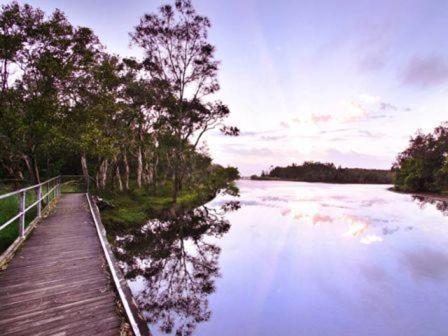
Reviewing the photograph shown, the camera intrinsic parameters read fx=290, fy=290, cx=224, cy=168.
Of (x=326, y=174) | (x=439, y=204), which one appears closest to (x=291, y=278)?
(x=439, y=204)

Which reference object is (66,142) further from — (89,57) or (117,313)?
(117,313)

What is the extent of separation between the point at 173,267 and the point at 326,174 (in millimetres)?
87605

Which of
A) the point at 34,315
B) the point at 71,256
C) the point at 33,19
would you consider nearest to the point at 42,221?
the point at 71,256

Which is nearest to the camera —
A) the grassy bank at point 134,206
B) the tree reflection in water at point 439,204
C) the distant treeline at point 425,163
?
the grassy bank at point 134,206

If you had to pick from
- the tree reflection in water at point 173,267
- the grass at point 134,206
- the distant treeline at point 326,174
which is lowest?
the tree reflection in water at point 173,267

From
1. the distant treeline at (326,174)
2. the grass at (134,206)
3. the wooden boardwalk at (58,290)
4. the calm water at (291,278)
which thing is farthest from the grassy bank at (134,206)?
the distant treeline at (326,174)

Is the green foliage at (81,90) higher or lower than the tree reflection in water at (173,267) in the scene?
higher

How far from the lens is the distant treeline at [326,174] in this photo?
86250mm

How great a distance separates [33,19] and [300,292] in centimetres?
1531

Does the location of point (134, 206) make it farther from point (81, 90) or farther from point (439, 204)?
point (439, 204)

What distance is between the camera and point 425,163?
42812 millimetres

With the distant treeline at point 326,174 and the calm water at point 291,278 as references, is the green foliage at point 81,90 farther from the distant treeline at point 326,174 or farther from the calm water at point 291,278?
the distant treeline at point 326,174

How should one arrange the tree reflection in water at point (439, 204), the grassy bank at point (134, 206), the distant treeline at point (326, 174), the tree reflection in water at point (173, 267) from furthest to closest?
the distant treeline at point (326, 174)
the tree reflection in water at point (439, 204)
the grassy bank at point (134, 206)
the tree reflection in water at point (173, 267)

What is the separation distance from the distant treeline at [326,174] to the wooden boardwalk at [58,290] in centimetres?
8878
